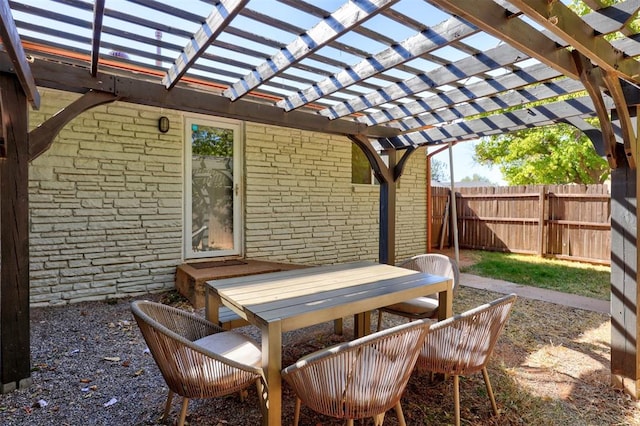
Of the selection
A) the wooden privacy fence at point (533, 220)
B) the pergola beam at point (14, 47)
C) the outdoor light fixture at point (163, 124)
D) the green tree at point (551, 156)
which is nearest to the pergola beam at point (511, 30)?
the pergola beam at point (14, 47)

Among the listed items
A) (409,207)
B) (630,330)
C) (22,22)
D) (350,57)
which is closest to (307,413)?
(630,330)

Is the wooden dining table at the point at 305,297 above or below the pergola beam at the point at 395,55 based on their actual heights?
below

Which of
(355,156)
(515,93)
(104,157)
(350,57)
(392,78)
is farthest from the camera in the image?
(355,156)

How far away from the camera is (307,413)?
243 centimetres

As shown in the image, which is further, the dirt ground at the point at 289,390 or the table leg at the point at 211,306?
the table leg at the point at 211,306

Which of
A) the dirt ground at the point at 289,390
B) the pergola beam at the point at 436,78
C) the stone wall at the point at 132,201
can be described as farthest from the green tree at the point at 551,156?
the pergola beam at the point at 436,78

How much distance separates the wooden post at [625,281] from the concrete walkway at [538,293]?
228cm

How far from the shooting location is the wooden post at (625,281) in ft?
8.82

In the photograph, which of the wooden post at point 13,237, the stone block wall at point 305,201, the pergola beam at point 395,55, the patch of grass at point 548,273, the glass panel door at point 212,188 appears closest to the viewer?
the pergola beam at point 395,55

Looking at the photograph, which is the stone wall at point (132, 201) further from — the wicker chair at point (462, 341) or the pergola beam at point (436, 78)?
the wicker chair at point (462, 341)

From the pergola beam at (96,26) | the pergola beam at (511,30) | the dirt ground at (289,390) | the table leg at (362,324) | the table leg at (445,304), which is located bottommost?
the dirt ground at (289,390)

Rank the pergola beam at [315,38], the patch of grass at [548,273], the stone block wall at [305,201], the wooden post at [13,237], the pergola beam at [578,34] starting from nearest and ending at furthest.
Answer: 1. the pergola beam at [578,34]
2. the pergola beam at [315,38]
3. the wooden post at [13,237]
4. the stone block wall at [305,201]
5. the patch of grass at [548,273]

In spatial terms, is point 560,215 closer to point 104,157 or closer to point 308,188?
→ point 308,188

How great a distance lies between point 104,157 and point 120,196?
52 cm
